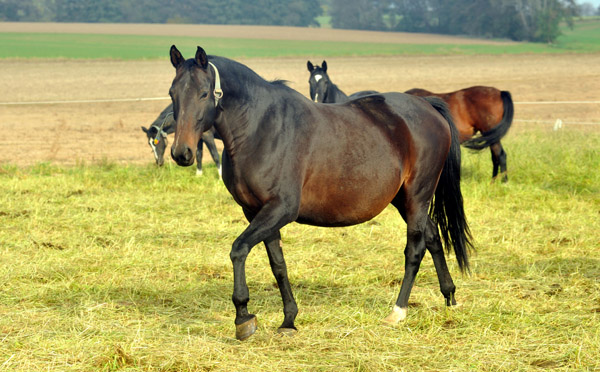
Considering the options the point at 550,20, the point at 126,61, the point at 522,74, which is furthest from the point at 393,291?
the point at 550,20

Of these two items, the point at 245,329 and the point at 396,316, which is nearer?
the point at 245,329

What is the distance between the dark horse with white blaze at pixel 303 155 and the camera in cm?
451

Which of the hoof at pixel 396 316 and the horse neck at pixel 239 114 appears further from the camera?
the hoof at pixel 396 316

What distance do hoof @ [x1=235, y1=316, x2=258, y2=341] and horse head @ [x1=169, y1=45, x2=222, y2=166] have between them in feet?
3.73

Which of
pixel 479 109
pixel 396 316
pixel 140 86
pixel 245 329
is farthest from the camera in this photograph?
pixel 140 86

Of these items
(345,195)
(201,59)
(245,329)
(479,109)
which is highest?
(201,59)

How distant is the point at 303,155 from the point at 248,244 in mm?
759

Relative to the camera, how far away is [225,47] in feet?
189

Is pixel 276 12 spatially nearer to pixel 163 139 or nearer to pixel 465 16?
pixel 465 16

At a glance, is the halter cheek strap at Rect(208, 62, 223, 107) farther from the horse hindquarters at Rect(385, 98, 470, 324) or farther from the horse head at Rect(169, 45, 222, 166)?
the horse hindquarters at Rect(385, 98, 470, 324)

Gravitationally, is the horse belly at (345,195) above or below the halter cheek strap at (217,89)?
below

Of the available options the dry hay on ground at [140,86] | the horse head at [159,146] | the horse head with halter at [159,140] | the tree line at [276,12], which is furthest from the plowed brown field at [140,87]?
the tree line at [276,12]

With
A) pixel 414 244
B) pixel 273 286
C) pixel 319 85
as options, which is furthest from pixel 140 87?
pixel 414 244

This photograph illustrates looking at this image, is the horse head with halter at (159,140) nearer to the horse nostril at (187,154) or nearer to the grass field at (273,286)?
the grass field at (273,286)
